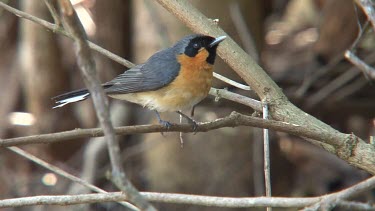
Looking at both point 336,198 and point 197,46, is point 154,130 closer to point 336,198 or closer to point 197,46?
point 336,198

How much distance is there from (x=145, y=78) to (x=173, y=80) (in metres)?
0.19

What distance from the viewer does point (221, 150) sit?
6.87 meters

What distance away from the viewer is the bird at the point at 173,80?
13.7 ft

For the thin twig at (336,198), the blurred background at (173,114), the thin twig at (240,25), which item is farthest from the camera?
the blurred background at (173,114)

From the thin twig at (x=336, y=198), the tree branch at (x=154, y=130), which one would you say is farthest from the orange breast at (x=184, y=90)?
the thin twig at (x=336, y=198)

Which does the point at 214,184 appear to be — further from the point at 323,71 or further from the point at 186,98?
the point at 186,98

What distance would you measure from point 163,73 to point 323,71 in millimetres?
2543

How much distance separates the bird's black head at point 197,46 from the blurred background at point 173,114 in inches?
66.4

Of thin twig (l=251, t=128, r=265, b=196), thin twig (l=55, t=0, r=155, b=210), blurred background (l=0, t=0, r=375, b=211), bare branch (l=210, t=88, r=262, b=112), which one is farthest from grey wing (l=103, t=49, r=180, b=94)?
thin twig (l=251, t=128, r=265, b=196)

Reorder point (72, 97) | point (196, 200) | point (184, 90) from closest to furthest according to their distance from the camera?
point (196, 200)
point (72, 97)
point (184, 90)

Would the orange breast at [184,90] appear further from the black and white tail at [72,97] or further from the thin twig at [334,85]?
the thin twig at [334,85]

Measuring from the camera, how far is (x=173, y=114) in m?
6.70

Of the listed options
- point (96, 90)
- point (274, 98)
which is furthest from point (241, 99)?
point (96, 90)

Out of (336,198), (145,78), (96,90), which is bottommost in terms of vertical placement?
(336,198)
